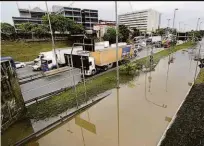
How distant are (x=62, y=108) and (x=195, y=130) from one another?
692 centimetres

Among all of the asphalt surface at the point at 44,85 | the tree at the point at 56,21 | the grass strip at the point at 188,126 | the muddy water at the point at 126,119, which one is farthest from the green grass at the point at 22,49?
the grass strip at the point at 188,126

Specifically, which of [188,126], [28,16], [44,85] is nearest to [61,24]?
[44,85]

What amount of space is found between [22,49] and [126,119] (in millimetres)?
23820

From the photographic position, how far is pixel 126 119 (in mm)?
7805

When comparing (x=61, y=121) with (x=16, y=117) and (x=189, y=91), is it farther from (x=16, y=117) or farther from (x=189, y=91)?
(x=189, y=91)

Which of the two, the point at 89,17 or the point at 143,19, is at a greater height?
the point at 143,19

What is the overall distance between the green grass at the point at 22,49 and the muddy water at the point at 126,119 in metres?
18.7

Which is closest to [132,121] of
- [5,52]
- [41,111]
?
[41,111]

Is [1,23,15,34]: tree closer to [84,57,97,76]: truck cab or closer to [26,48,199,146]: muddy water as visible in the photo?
[84,57,97,76]: truck cab

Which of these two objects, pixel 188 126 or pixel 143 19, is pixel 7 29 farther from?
pixel 143 19

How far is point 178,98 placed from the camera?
9734 mm

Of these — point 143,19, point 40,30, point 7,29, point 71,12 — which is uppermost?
point 143,19

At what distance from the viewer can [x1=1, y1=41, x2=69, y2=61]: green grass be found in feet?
76.8

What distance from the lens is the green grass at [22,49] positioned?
2341 centimetres
